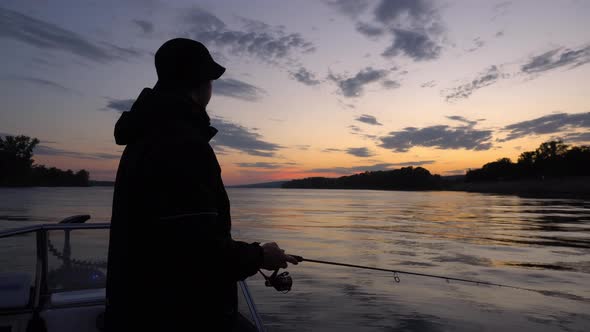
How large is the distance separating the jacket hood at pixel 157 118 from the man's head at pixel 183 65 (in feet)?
0.28

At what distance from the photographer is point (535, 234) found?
23656 mm

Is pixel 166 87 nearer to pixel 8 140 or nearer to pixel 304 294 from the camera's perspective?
pixel 304 294

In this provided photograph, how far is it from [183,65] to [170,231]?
0.78m

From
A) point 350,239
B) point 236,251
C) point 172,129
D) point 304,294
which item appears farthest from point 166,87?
point 350,239

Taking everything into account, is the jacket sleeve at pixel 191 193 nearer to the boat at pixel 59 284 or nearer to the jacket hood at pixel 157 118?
the jacket hood at pixel 157 118

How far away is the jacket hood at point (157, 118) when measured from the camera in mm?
1729

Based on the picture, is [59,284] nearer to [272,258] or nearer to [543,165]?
[272,258]

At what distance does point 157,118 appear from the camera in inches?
68.7

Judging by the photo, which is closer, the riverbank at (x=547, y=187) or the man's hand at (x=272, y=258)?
the man's hand at (x=272, y=258)

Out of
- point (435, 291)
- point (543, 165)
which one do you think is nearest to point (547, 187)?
Result: point (543, 165)

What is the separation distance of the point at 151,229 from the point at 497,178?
19584 cm

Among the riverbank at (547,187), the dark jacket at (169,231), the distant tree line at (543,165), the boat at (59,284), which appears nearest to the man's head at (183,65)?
the dark jacket at (169,231)

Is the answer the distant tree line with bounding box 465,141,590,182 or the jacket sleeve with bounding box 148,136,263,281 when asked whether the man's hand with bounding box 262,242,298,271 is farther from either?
the distant tree line with bounding box 465,141,590,182

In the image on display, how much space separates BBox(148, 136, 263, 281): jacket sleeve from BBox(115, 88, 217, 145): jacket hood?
0.12 meters
